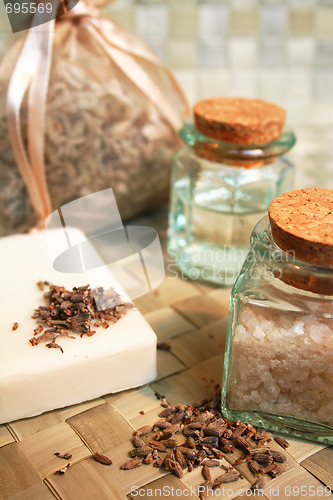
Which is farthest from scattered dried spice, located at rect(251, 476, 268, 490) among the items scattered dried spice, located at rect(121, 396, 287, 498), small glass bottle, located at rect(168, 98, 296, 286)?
small glass bottle, located at rect(168, 98, 296, 286)

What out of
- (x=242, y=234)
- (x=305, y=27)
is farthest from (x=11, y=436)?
(x=305, y=27)

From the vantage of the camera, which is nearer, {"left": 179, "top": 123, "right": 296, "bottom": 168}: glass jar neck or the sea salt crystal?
the sea salt crystal

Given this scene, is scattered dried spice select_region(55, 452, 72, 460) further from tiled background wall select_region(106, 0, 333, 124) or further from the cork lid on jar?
tiled background wall select_region(106, 0, 333, 124)

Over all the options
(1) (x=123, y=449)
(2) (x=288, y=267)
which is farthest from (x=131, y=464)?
(2) (x=288, y=267)

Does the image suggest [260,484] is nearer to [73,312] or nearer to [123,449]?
[123,449]

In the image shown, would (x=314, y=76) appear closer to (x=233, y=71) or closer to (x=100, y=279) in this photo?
(x=233, y=71)
